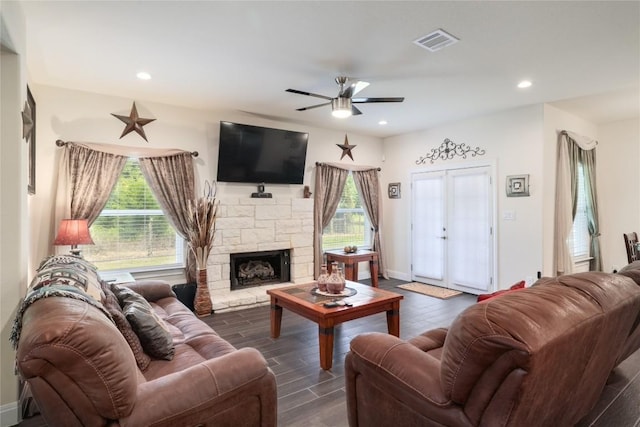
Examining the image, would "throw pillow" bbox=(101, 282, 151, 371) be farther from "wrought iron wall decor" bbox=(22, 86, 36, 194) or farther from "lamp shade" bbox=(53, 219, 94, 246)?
"lamp shade" bbox=(53, 219, 94, 246)

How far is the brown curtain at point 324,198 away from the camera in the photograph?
574 centimetres

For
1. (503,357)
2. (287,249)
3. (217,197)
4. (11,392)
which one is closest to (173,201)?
(217,197)

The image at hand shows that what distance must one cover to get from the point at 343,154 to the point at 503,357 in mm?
5226

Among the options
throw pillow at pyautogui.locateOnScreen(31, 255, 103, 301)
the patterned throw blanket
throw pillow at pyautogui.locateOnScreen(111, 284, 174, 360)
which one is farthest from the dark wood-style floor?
the patterned throw blanket

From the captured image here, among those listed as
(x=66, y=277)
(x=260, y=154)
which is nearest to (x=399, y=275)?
(x=260, y=154)

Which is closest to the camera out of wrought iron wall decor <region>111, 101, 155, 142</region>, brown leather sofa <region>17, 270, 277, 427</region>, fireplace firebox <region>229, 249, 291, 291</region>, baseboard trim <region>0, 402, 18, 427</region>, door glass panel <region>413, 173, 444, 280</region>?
brown leather sofa <region>17, 270, 277, 427</region>

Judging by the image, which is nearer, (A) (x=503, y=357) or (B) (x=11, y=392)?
(A) (x=503, y=357)

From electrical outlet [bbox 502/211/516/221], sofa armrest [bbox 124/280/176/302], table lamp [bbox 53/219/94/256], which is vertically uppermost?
electrical outlet [bbox 502/211/516/221]

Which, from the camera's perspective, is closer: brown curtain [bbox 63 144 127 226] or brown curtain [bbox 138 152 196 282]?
brown curtain [bbox 63 144 127 226]

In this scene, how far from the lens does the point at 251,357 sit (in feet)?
5.54

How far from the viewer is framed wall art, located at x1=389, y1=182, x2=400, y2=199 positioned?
660 cm

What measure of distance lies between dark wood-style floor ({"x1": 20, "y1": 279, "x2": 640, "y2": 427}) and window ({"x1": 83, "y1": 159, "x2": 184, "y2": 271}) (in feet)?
3.63

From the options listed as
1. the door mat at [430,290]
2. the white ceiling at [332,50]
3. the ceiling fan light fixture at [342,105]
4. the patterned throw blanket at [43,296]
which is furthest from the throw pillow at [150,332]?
the door mat at [430,290]

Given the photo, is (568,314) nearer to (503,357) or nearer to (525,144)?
(503,357)
